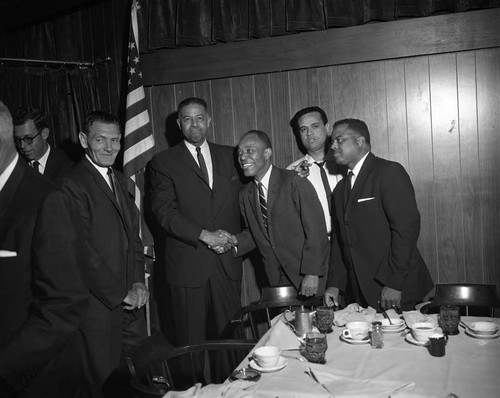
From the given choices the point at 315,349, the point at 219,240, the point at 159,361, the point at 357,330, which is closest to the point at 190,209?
the point at 219,240

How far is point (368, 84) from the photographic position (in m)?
4.00

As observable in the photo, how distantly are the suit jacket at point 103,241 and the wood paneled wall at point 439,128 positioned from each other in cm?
182

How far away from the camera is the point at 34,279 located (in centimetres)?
154

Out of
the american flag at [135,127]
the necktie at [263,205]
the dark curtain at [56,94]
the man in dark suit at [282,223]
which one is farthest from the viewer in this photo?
the dark curtain at [56,94]

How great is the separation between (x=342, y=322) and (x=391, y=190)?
42.0 inches

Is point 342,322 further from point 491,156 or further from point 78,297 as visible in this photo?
point 491,156

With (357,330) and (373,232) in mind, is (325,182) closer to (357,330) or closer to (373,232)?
(373,232)

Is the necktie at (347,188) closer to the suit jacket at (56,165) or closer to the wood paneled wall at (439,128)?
the wood paneled wall at (439,128)

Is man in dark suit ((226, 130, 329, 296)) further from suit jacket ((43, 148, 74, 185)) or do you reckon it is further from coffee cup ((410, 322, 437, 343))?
suit jacket ((43, 148, 74, 185))

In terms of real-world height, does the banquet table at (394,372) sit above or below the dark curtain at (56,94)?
below

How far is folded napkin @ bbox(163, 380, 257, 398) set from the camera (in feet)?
5.41

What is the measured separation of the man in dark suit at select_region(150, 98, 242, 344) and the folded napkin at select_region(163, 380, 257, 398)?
1.89 meters

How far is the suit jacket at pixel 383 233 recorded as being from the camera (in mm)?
3053


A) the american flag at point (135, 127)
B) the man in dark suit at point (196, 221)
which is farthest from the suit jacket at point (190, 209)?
the american flag at point (135, 127)
